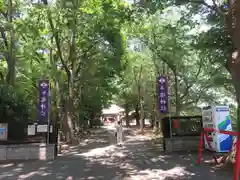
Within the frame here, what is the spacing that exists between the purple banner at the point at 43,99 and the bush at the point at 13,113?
91cm

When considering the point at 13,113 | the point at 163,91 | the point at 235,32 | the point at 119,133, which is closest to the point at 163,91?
the point at 163,91

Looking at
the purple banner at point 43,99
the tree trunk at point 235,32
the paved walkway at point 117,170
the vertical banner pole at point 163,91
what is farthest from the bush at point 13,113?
the tree trunk at point 235,32

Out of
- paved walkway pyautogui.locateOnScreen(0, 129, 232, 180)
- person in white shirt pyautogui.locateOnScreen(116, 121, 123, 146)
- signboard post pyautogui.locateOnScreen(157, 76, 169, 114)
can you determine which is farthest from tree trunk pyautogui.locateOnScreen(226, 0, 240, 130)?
person in white shirt pyautogui.locateOnScreen(116, 121, 123, 146)

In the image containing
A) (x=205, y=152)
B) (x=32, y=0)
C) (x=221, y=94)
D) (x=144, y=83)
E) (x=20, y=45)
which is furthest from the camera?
(x=144, y=83)

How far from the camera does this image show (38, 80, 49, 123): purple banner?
12.8m

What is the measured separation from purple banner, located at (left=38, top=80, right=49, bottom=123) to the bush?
907 mm

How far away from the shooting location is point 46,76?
1686 centimetres

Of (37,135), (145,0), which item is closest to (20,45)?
(37,135)

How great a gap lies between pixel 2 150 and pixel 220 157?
7998mm

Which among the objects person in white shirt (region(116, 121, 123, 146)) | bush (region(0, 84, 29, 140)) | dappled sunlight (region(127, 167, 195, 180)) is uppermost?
bush (region(0, 84, 29, 140))

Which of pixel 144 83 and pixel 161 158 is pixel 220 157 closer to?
pixel 161 158

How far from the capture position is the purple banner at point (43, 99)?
42.1 ft

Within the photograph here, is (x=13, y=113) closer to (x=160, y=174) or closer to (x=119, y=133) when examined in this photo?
(x=119, y=133)

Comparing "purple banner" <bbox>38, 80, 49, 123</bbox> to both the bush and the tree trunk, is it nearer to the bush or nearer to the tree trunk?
the bush
